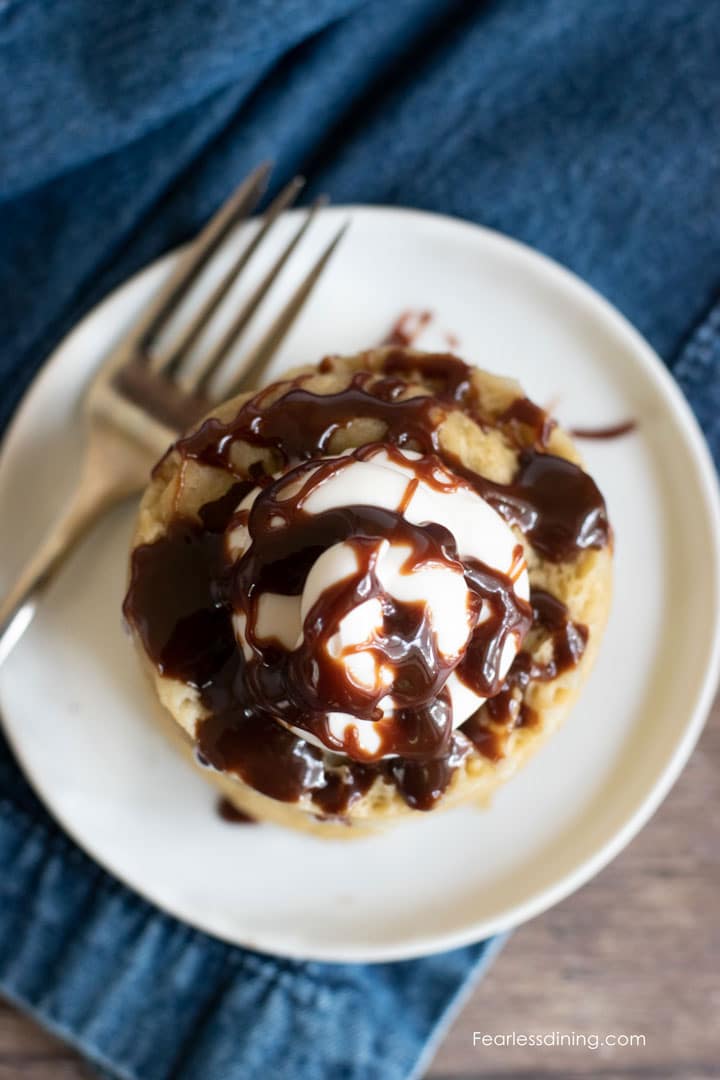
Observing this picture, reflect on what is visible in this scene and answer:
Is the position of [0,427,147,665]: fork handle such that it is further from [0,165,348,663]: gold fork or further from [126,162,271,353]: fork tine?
[126,162,271,353]: fork tine

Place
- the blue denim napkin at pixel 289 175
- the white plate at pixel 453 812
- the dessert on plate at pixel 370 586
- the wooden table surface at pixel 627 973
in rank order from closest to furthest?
the dessert on plate at pixel 370 586, the white plate at pixel 453 812, the blue denim napkin at pixel 289 175, the wooden table surface at pixel 627 973

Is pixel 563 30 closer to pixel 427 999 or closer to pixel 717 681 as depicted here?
pixel 717 681

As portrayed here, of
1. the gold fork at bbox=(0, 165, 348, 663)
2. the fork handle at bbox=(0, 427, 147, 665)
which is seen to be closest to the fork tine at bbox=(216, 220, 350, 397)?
the gold fork at bbox=(0, 165, 348, 663)

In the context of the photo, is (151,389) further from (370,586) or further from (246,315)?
(370,586)

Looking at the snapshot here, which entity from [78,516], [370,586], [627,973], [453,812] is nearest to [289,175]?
[78,516]

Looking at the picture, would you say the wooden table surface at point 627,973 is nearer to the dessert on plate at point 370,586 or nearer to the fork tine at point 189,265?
the dessert on plate at point 370,586

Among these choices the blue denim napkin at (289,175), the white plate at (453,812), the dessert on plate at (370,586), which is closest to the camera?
the dessert on plate at (370,586)

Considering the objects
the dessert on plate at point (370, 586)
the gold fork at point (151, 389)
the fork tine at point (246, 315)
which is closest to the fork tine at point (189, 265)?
the gold fork at point (151, 389)

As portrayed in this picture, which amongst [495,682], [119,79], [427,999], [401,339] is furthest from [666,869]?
[119,79]
